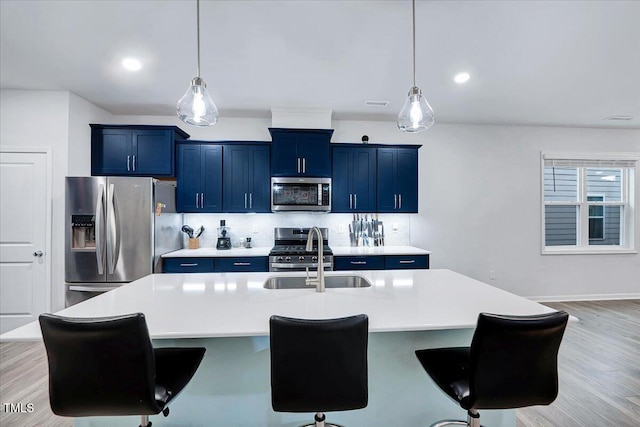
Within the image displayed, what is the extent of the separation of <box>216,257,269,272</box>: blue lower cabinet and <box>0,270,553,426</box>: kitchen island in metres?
1.87

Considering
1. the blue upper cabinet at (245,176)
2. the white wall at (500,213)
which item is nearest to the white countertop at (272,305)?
the blue upper cabinet at (245,176)

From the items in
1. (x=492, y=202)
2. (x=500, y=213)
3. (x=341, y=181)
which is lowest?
(x=500, y=213)

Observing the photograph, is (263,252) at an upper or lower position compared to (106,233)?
lower

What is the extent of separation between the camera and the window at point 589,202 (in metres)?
4.88

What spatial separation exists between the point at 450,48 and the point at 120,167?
383cm

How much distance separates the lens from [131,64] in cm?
286

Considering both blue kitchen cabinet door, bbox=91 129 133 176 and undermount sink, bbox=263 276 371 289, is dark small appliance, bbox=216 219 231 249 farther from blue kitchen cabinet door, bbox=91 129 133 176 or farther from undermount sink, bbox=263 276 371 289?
undermount sink, bbox=263 276 371 289

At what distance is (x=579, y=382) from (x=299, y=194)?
3173 mm

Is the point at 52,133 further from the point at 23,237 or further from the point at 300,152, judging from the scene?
the point at 300,152

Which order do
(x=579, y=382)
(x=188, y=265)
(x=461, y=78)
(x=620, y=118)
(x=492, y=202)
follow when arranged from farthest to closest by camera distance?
(x=492, y=202) → (x=620, y=118) → (x=188, y=265) → (x=461, y=78) → (x=579, y=382)

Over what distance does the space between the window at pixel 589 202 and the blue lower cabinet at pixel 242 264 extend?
4.29 meters

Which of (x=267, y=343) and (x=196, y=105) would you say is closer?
(x=267, y=343)

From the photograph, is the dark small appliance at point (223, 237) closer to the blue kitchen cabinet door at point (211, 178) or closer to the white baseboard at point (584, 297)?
the blue kitchen cabinet door at point (211, 178)

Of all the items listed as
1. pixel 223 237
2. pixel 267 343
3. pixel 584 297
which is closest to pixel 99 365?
pixel 267 343
